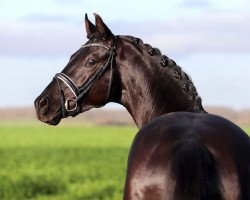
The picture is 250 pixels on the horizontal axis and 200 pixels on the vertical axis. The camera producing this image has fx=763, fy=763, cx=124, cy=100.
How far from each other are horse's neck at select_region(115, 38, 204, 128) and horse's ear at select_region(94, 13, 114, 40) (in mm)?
211

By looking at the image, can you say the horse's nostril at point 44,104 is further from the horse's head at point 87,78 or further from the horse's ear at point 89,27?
the horse's ear at point 89,27

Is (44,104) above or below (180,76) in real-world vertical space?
below

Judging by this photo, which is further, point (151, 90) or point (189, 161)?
point (151, 90)

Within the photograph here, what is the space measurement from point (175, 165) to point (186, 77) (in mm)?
2110

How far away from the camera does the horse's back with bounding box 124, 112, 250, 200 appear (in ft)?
16.1

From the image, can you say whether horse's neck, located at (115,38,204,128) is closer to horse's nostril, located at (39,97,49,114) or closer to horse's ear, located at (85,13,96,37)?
horse's ear, located at (85,13,96,37)

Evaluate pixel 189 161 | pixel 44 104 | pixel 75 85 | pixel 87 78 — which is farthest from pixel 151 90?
pixel 189 161

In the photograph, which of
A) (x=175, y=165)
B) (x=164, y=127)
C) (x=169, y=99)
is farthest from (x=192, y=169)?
(x=169, y=99)

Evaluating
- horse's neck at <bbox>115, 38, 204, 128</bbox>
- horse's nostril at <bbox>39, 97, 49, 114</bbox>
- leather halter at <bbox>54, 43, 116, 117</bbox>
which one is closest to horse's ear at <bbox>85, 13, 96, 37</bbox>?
leather halter at <bbox>54, 43, 116, 117</bbox>

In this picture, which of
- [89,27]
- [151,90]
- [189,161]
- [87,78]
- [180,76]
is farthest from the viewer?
[89,27]

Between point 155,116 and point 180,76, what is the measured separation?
1.50 ft

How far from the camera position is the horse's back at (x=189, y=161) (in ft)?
16.1

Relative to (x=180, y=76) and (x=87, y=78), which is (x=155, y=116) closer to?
(x=180, y=76)

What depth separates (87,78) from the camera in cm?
725
